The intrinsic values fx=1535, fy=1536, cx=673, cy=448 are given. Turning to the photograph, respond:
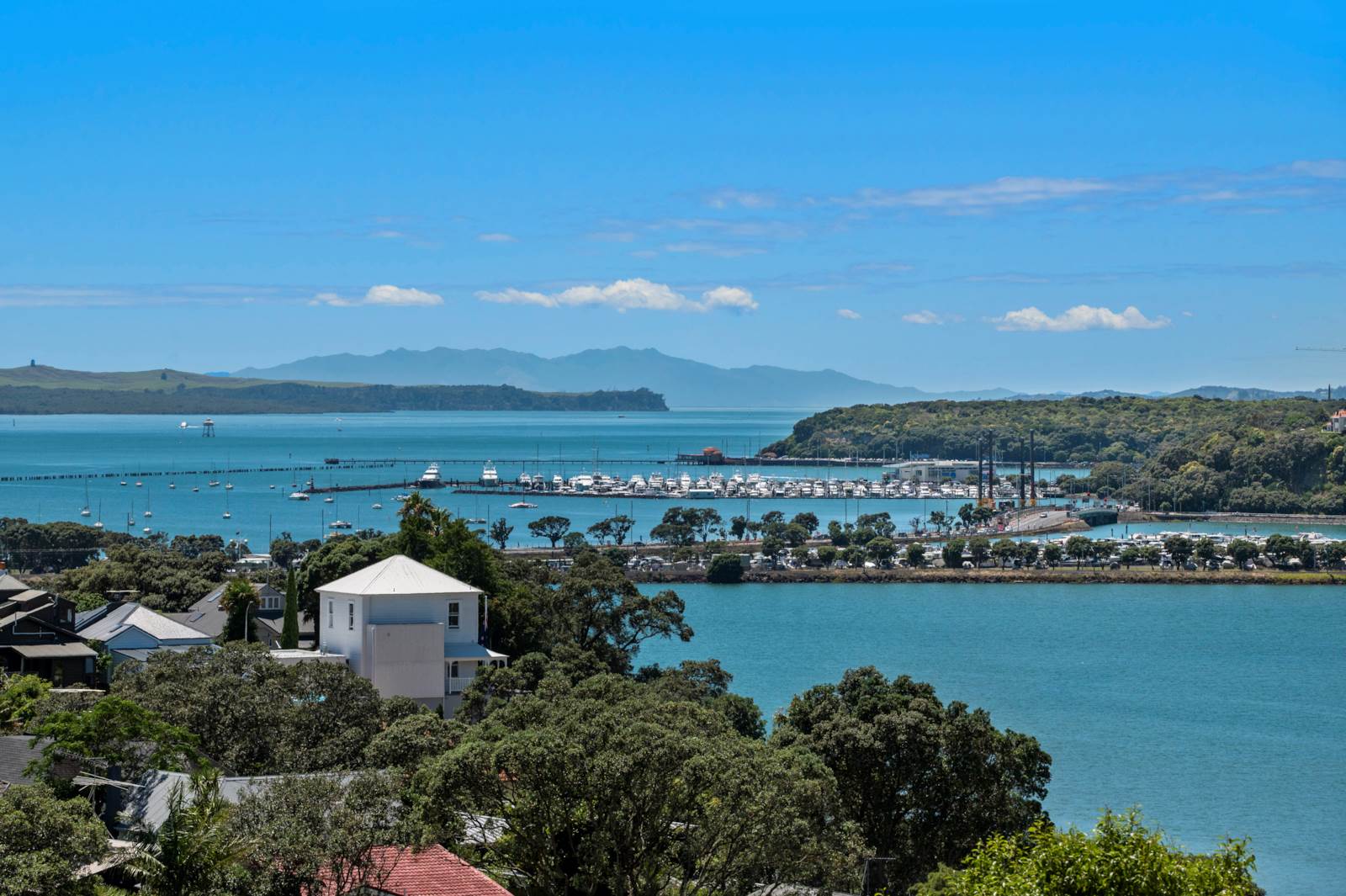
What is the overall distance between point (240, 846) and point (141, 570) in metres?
32.3

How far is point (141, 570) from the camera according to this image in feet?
137

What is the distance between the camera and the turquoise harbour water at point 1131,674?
3122 cm

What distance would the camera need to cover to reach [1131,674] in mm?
50188

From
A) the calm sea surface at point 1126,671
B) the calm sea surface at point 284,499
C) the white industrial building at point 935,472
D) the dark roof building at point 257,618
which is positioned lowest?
the calm sea surface at point 1126,671

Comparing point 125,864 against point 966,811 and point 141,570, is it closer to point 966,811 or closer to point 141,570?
point 966,811

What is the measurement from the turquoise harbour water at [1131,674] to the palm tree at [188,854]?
19.6 meters

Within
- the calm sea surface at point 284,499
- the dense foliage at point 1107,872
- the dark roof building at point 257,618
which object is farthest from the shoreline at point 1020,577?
the dense foliage at point 1107,872

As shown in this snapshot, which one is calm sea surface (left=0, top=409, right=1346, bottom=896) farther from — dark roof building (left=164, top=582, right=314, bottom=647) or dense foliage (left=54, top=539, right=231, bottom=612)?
dense foliage (left=54, top=539, right=231, bottom=612)

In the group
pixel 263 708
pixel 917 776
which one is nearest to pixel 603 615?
pixel 917 776

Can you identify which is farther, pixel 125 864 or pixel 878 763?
pixel 878 763

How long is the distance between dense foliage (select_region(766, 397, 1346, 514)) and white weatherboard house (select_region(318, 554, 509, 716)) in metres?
101

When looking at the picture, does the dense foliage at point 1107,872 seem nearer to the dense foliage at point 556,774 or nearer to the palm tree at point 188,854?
the dense foliage at point 556,774

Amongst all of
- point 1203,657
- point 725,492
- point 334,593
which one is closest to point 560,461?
point 725,492

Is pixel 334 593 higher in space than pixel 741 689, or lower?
higher
